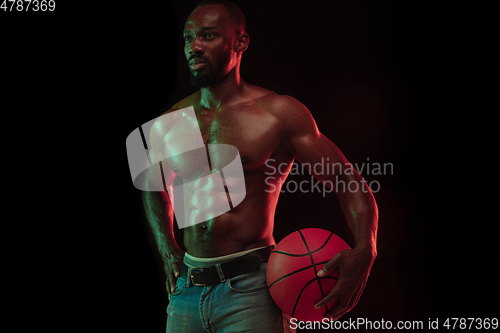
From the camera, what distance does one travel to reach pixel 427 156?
8.02ft

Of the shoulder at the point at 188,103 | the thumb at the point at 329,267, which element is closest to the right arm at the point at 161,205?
the shoulder at the point at 188,103

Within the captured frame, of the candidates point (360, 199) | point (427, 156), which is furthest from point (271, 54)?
point (360, 199)

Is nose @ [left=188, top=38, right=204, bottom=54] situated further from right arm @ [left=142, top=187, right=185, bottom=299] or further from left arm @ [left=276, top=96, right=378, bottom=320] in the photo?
right arm @ [left=142, top=187, right=185, bottom=299]

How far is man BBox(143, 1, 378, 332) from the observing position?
5.47 feet

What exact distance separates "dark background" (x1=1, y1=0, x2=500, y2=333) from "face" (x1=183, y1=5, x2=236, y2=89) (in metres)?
0.69

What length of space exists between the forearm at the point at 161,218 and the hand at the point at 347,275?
0.71 meters

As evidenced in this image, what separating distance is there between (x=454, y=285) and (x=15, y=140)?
7.54 ft

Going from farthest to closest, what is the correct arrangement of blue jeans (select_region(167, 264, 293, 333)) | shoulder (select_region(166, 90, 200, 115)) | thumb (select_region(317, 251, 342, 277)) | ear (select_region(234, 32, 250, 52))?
shoulder (select_region(166, 90, 200, 115)) < ear (select_region(234, 32, 250, 52)) < blue jeans (select_region(167, 264, 293, 333)) < thumb (select_region(317, 251, 342, 277))

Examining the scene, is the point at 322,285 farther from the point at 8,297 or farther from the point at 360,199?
the point at 8,297

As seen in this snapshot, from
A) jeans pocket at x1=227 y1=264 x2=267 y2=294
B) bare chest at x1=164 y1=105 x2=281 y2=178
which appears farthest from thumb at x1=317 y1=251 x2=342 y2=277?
bare chest at x1=164 y1=105 x2=281 y2=178

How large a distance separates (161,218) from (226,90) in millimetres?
592

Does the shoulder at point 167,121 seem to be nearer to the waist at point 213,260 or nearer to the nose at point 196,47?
the nose at point 196,47

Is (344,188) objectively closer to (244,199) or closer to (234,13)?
(244,199)

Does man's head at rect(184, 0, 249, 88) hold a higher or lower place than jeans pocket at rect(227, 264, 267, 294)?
higher
